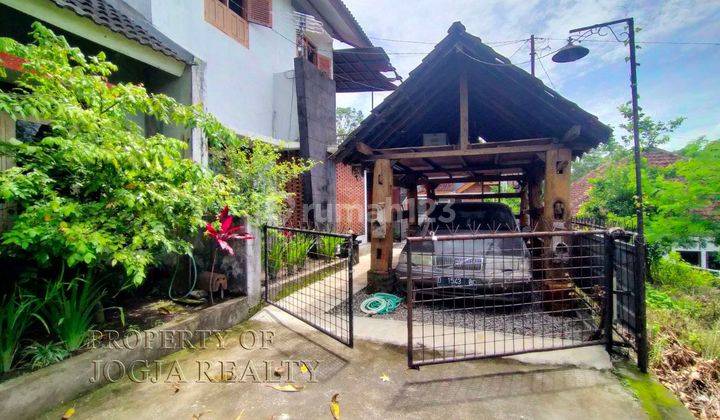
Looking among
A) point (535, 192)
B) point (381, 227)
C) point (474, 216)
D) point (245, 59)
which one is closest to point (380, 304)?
point (381, 227)

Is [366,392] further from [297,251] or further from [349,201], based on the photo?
[349,201]

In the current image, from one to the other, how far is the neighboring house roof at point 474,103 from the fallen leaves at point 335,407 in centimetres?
369

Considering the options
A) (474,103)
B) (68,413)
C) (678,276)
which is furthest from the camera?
(678,276)

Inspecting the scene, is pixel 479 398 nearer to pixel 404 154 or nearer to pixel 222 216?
pixel 222 216

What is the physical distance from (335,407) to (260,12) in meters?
9.81

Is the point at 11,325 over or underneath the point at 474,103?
underneath

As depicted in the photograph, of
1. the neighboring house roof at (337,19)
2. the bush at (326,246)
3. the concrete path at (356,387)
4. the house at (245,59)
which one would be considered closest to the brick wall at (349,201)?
the house at (245,59)

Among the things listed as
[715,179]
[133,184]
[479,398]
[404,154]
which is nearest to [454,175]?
[404,154]

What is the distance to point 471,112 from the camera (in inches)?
249

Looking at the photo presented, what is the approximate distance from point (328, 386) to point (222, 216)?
2.37 metres

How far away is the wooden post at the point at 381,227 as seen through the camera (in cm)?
549

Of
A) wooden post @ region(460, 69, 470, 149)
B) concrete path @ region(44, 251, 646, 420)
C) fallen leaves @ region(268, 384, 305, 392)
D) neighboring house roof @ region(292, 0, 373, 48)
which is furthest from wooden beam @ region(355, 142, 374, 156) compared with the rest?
neighboring house roof @ region(292, 0, 373, 48)

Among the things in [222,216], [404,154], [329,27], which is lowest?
[222,216]

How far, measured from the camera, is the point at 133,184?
297 centimetres
